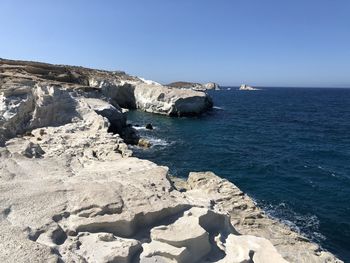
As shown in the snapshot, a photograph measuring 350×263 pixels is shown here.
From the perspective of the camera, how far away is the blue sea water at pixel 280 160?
21.6 m

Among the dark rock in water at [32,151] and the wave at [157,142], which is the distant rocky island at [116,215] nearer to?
the dark rock in water at [32,151]

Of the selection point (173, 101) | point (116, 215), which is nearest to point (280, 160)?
point (116, 215)

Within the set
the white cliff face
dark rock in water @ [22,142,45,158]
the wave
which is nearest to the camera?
dark rock in water @ [22,142,45,158]

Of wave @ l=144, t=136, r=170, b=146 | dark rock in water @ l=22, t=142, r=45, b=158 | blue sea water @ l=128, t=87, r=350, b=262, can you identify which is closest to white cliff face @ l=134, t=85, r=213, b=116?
blue sea water @ l=128, t=87, r=350, b=262

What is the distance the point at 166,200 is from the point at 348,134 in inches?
1688

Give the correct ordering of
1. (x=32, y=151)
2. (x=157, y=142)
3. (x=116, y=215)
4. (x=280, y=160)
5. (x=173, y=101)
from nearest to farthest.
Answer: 1. (x=116, y=215)
2. (x=32, y=151)
3. (x=280, y=160)
4. (x=157, y=142)
5. (x=173, y=101)

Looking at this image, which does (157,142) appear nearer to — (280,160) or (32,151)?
(280,160)

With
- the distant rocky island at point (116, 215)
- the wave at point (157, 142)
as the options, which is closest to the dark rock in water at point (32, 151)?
the distant rocky island at point (116, 215)

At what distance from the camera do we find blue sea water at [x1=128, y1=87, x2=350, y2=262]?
852 inches

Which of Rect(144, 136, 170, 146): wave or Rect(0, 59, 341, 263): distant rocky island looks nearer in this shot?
Rect(0, 59, 341, 263): distant rocky island

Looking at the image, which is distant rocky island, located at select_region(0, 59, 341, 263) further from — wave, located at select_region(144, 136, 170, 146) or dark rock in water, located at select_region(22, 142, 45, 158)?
wave, located at select_region(144, 136, 170, 146)

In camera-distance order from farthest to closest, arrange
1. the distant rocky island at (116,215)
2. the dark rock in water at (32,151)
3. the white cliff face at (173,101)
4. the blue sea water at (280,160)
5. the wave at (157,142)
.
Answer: the white cliff face at (173,101) < the wave at (157,142) < the blue sea water at (280,160) < the dark rock in water at (32,151) < the distant rocky island at (116,215)

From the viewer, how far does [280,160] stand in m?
33.9

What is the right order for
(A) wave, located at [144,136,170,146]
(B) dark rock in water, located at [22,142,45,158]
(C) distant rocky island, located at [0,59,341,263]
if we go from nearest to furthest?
(C) distant rocky island, located at [0,59,341,263]
(B) dark rock in water, located at [22,142,45,158]
(A) wave, located at [144,136,170,146]
